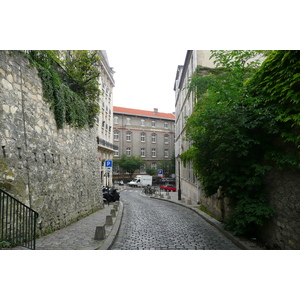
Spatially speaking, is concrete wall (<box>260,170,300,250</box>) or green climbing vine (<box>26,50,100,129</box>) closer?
concrete wall (<box>260,170,300,250</box>)

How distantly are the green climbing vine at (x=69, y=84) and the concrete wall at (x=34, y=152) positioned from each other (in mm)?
411

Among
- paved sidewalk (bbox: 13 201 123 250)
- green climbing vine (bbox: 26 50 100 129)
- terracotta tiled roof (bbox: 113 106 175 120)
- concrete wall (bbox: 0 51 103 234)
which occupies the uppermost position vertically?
terracotta tiled roof (bbox: 113 106 175 120)

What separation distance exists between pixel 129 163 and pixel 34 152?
4089 cm

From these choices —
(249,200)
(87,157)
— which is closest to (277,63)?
(249,200)

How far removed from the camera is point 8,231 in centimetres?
519

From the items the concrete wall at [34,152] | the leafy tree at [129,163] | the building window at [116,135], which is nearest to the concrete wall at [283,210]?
the concrete wall at [34,152]

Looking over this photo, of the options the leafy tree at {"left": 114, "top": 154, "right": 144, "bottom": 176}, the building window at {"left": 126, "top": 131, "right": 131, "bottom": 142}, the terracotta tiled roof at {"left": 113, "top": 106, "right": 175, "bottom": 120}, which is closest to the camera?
the leafy tree at {"left": 114, "top": 154, "right": 144, "bottom": 176}

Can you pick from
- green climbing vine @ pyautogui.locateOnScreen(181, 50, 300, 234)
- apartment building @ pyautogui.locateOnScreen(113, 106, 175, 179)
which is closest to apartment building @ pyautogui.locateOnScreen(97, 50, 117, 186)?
apartment building @ pyautogui.locateOnScreen(113, 106, 175, 179)

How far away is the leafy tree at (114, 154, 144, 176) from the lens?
47.5 m

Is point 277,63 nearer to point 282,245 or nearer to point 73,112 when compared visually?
point 282,245

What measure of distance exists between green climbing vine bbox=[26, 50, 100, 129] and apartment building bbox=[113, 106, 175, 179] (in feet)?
122

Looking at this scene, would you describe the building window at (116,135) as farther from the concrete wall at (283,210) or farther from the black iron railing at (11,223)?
the concrete wall at (283,210)

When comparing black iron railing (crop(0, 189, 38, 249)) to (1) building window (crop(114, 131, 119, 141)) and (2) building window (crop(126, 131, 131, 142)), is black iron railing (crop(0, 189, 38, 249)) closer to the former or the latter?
(1) building window (crop(114, 131, 119, 141))

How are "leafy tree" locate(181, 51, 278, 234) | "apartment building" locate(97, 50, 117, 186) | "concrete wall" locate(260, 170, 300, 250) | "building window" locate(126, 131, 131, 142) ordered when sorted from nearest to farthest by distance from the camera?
"concrete wall" locate(260, 170, 300, 250)
"leafy tree" locate(181, 51, 278, 234)
"apartment building" locate(97, 50, 117, 186)
"building window" locate(126, 131, 131, 142)
